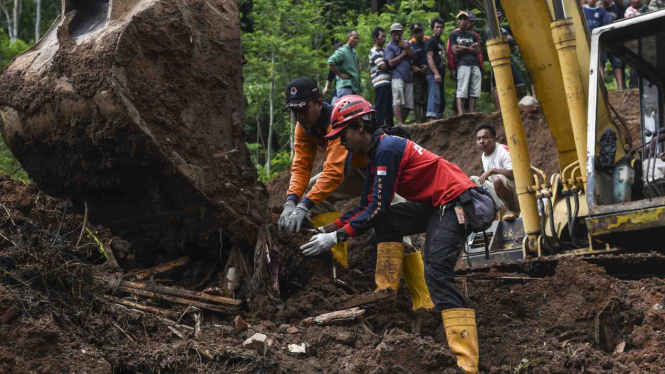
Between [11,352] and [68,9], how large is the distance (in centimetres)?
257

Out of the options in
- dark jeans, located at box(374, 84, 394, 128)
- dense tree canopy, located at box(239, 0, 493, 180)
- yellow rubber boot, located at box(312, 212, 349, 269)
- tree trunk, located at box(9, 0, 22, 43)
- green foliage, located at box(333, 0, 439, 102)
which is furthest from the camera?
tree trunk, located at box(9, 0, 22, 43)

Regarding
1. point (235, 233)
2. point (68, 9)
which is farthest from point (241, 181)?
point (68, 9)

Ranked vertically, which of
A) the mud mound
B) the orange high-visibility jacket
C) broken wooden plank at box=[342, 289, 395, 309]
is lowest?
the mud mound

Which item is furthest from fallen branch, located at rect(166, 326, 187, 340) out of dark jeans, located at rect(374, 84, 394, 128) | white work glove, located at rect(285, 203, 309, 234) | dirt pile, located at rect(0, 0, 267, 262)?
dark jeans, located at rect(374, 84, 394, 128)

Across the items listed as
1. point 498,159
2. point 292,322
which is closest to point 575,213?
point 498,159

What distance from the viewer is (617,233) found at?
6352mm

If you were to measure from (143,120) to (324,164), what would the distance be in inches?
57.3

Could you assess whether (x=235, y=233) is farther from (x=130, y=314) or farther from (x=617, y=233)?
(x=617, y=233)

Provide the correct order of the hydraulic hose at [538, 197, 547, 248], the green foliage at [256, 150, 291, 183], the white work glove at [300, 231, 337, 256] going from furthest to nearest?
the green foliage at [256, 150, 291, 183] → the hydraulic hose at [538, 197, 547, 248] → the white work glove at [300, 231, 337, 256]

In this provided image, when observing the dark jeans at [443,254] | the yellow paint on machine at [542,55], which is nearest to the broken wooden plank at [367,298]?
the dark jeans at [443,254]

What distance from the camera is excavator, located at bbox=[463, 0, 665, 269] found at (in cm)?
650

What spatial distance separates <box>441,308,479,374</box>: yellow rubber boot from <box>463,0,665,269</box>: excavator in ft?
6.28

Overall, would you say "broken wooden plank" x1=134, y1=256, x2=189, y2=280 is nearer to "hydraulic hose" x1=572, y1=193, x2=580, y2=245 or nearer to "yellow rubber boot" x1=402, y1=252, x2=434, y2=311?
"yellow rubber boot" x1=402, y1=252, x2=434, y2=311

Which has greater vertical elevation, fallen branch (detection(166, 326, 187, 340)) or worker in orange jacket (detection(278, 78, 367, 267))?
worker in orange jacket (detection(278, 78, 367, 267))
